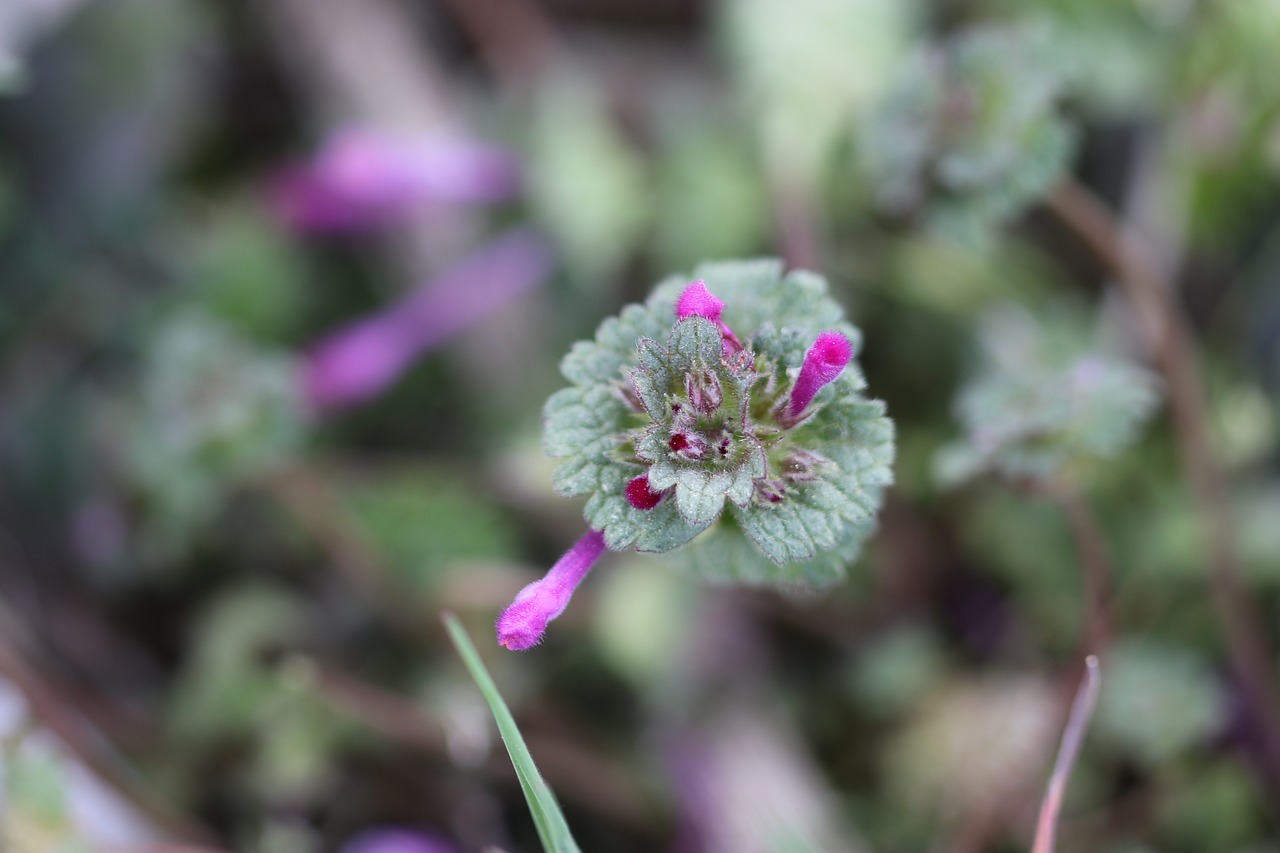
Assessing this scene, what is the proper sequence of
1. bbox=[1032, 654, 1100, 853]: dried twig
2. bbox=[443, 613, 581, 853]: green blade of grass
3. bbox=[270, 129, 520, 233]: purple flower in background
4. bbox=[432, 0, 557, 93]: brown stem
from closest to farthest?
bbox=[443, 613, 581, 853]: green blade of grass → bbox=[1032, 654, 1100, 853]: dried twig → bbox=[270, 129, 520, 233]: purple flower in background → bbox=[432, 0, 557, 93]: brown stem

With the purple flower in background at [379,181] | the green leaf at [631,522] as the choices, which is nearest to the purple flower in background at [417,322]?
the purple flower in background at [379,181]

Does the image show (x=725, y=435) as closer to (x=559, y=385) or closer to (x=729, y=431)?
(x=729, y=431)

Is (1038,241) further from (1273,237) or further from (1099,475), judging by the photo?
(1099,475)

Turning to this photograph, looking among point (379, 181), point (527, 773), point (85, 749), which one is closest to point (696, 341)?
point (527, 773)

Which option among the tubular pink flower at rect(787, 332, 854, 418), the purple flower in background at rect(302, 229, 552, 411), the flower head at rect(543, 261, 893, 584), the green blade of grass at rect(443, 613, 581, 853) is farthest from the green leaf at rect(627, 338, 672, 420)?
the purple flower in background at rect(302, 229, 552, 411)

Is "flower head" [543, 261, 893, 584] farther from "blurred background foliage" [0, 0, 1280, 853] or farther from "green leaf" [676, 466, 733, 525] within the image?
"blurred background foliage" [0, 0, 1280, 853]
